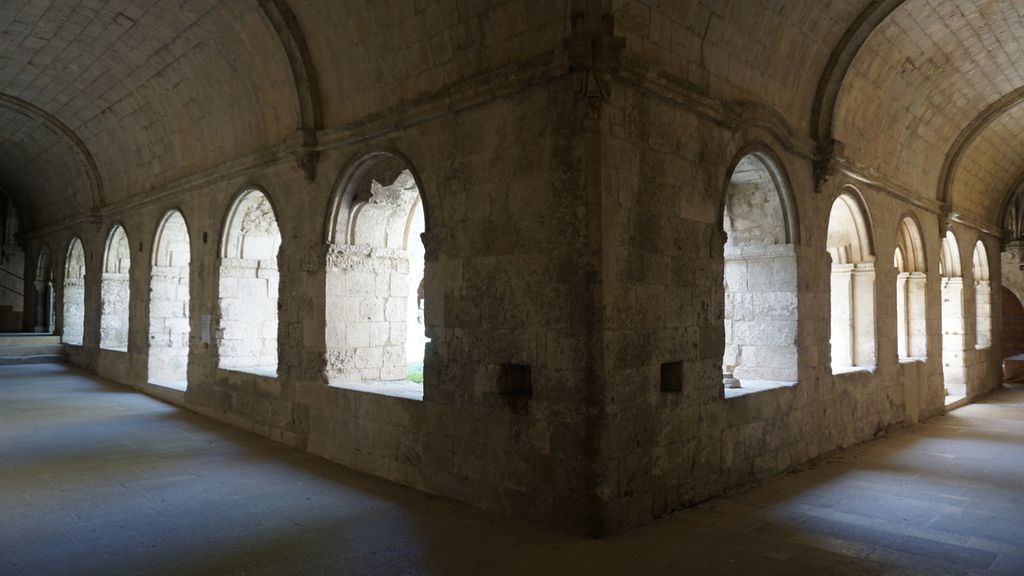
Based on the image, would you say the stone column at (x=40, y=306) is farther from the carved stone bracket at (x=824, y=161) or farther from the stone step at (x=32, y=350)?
the carved stone bracket at (x=824, y=161)

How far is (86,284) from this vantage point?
13469 mm

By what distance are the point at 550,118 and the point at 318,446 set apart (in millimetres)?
3948

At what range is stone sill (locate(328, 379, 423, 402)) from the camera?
5711 mm

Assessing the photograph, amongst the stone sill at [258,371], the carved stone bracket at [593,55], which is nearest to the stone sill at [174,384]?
the stone sill at [258,371]

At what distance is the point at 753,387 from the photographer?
6031 millimetres

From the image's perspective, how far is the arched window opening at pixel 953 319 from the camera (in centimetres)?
1107

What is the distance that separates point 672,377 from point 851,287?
4230 millimetres

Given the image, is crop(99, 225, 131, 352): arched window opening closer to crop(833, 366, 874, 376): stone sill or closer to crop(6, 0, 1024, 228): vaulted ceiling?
crop(6, 0, 1024, 228): vaulted ceiling

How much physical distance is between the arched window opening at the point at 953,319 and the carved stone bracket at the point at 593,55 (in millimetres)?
9338

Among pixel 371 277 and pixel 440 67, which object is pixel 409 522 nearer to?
pixel 371 277

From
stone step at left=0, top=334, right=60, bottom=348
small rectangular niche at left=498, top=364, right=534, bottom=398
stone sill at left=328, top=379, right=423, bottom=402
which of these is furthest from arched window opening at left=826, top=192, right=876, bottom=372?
stone step at left=0, top=334, right=60, bottom=348

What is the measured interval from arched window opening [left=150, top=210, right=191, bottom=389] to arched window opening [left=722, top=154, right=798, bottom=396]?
8017 mm

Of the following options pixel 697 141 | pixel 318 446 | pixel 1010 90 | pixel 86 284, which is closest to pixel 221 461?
pixel 318 446

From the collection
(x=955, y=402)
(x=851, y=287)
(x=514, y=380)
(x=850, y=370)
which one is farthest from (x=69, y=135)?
(x=955, y=402)
